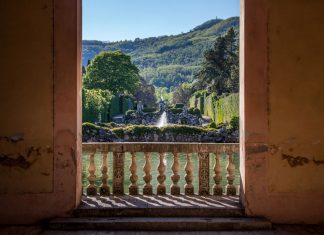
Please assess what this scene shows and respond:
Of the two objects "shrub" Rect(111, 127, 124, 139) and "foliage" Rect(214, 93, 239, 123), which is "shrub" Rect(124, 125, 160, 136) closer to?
"shrub" Rect(111, 127, 124, 139)

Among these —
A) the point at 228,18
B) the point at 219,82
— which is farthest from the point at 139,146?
the point at 228,18

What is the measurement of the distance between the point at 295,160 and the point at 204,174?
145 cm

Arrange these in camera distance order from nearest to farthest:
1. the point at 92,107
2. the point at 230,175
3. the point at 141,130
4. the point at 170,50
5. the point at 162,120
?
1. the point at 230,175
2. the point at 141,130
3. the point at 92,107
4. the point at 162,120
5. the point at 170,50

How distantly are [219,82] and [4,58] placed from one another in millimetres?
45780

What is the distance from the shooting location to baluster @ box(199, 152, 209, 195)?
6.14 m

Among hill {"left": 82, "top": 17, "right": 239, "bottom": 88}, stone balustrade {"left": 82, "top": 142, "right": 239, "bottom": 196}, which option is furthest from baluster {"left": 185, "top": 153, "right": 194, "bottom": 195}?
hill {"left": 82, "top": 17, "right": 239, "bottom": 88}

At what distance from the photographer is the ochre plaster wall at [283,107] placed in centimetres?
533

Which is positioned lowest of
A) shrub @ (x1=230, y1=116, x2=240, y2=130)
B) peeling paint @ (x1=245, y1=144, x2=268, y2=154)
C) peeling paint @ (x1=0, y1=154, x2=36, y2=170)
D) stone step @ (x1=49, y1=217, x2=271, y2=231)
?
stone step @ (x1=49, y1=217, x2=271, y2=231)

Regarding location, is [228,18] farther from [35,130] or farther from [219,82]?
[35,130]

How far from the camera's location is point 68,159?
5344 mm

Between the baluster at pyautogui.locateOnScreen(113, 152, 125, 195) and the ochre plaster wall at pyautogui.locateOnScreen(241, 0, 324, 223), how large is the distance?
192 centimetres

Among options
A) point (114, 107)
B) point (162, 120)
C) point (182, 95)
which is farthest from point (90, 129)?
point (182, 95)

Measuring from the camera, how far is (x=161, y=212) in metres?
5.38

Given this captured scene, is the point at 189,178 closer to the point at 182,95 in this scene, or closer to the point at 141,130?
the point at 141,130
